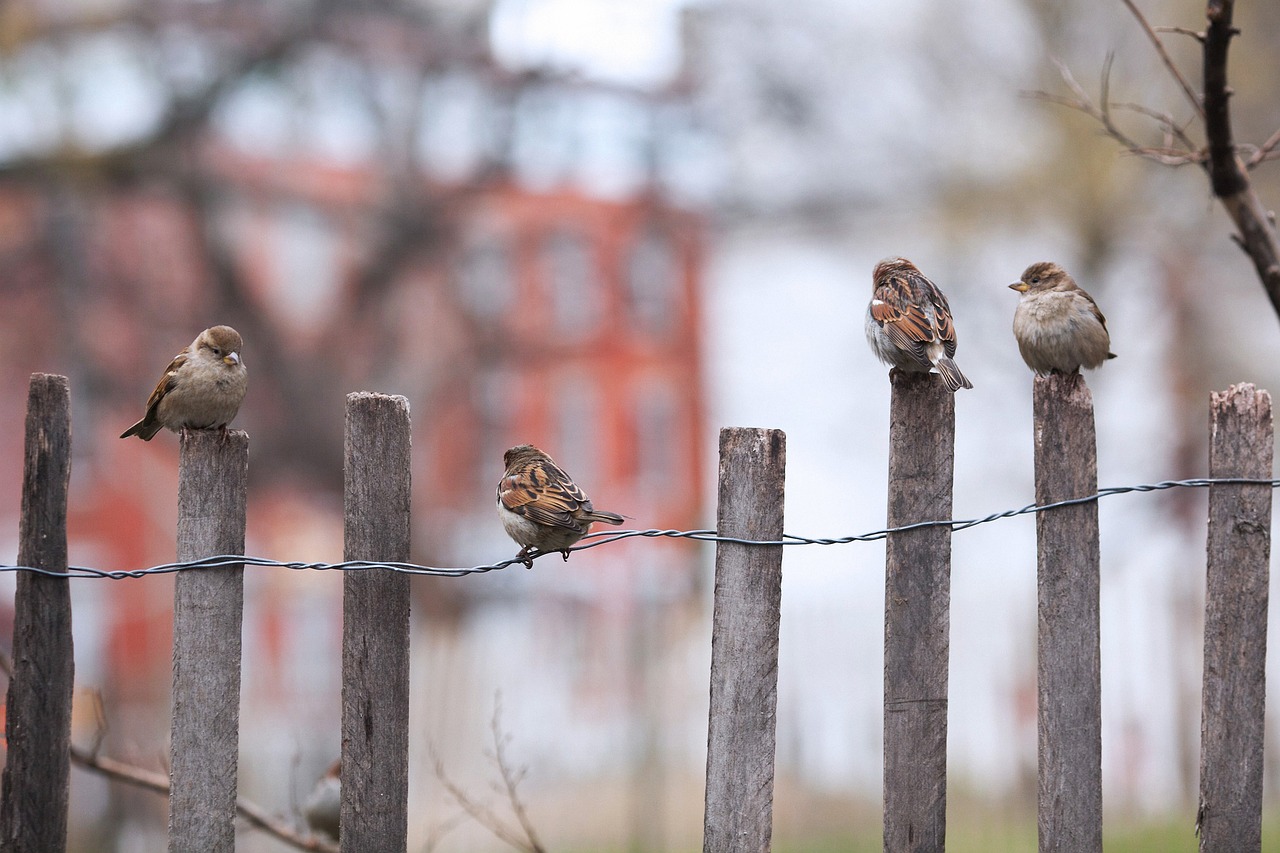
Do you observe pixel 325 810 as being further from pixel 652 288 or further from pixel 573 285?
pixel 652 288

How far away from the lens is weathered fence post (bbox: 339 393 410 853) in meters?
3.18

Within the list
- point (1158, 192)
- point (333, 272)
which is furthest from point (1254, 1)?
point (333, 272)

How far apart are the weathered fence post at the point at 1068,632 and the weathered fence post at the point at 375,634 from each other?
169cm

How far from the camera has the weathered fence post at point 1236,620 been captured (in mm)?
3342

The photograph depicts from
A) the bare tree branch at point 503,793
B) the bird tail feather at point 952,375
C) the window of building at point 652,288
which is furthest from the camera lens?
the window of building at point 652,288

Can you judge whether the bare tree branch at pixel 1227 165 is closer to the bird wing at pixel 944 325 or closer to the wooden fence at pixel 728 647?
the bird wing at pixel 944 325

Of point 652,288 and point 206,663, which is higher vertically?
point 652,288

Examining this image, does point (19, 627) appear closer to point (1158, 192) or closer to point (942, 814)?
point (942, 814)

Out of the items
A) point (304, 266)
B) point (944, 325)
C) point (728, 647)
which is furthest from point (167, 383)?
point (304, 266)

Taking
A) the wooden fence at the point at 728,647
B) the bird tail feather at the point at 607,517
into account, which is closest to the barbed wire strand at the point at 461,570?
the wooden fence at the point at 728,647

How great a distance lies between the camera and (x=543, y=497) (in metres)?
4.49

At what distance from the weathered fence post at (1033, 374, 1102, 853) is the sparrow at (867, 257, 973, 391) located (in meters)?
0.35

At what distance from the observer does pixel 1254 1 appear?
1579 centimetres

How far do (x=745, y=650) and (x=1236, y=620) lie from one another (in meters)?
1.35
